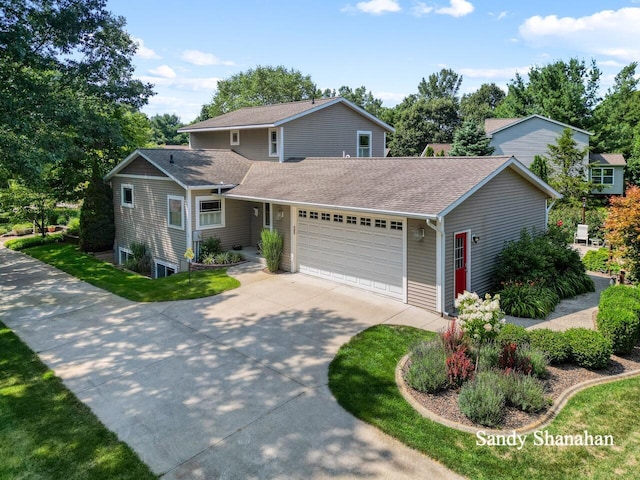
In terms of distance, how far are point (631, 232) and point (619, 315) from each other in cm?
466

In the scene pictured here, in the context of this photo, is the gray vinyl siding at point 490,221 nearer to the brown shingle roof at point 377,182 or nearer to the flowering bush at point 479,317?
the brown shingle roof at point 377,182

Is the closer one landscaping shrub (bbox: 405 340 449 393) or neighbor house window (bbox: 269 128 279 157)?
landscaping shrub (bbox: 405 340 449 393)

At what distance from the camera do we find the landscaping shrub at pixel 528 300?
10797 mm

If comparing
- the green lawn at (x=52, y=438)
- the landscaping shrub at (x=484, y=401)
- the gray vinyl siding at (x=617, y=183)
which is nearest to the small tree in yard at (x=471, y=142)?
the gray vinyl siding at (x=617, y=183)

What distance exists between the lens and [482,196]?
38.6ft

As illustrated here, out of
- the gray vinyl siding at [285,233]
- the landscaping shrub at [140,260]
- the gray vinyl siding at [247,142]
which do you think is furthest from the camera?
the gray vinyl siding at [247,142]

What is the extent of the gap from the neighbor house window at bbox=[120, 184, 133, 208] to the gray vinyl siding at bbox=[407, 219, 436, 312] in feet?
44.8

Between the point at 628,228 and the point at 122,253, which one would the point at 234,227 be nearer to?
the point at 122,253

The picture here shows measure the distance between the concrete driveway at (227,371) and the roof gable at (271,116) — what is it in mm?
7966

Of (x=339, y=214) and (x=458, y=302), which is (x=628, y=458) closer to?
(x=458, y=302)

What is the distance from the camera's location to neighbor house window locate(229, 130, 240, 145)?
20.9 metres

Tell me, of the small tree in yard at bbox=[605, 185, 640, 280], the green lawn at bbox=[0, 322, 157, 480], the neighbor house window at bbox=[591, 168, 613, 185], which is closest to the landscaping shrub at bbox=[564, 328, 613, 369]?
the small tree in yard at bbox=[605, 185, 640, 280]

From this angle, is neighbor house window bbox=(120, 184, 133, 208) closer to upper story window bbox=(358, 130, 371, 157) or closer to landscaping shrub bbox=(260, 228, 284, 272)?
landscaping shrub bbox=(260, 228, 284, 272)

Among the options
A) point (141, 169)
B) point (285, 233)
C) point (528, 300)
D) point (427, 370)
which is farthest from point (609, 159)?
point (427, 370)
